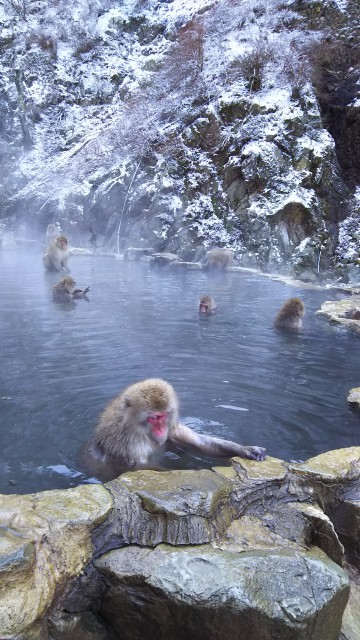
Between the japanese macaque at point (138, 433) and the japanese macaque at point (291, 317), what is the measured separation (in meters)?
3.98

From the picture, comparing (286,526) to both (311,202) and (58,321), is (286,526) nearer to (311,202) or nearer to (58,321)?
(58,321)

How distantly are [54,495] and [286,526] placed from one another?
1055mm

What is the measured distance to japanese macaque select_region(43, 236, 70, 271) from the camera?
36.2 feet

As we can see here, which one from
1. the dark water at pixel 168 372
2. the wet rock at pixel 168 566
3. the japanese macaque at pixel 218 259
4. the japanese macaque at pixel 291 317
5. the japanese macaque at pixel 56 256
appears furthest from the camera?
the japanese macaque at pixel 218 259

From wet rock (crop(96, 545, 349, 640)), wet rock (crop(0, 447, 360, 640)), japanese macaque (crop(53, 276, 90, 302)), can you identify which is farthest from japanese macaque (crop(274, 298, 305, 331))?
wet rock (crop(96, 545, 349, 640))

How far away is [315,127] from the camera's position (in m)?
14.4

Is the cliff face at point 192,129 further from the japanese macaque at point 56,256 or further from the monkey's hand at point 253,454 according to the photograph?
the monkey's hand at point 253,454

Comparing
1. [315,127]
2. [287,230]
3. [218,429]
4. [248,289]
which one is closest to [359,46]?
[315,127]

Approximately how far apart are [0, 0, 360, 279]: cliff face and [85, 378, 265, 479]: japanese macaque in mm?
10712

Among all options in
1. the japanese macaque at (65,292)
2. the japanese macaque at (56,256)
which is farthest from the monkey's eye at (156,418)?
the japanese macaque at (56,256)

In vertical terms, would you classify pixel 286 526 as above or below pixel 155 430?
below

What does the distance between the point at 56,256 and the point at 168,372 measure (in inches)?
292

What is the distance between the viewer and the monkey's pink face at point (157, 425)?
2.58 metres

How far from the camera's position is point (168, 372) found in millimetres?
4703
